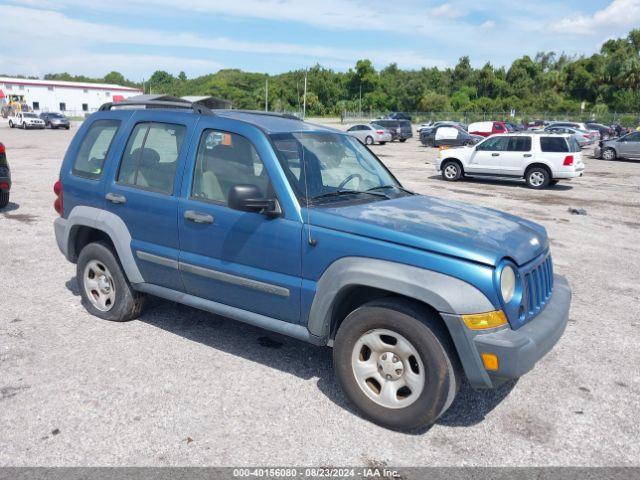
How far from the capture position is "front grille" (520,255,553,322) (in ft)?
11.4

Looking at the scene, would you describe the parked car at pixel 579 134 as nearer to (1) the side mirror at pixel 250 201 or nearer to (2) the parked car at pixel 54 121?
(1) the side mirror at pixel 250 201

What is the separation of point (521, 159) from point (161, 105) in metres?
15.2

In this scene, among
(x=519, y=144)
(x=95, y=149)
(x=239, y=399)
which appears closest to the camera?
(x=239, y=399)

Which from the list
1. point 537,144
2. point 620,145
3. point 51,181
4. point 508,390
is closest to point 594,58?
point 620,145

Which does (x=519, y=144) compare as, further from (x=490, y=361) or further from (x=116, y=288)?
(x=490, y=361)

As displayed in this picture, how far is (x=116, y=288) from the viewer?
500cm

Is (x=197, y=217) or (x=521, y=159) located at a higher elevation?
(x=197, y=217)

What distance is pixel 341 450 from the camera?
10.8 feet

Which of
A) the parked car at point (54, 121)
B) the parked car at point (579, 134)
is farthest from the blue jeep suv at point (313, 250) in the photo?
the parked car at point (54, 121)

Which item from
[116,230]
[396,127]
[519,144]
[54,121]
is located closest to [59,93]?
[54,121]

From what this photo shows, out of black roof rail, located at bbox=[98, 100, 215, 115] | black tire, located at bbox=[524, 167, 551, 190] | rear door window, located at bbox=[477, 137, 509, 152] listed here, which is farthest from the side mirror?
rear door window, located at bbox=[477, 137, 509, 152]

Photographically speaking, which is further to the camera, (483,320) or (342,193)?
(342,193)

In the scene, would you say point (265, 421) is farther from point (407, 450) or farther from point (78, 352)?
point (78, 352)

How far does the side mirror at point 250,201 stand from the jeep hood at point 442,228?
30 centimetres
